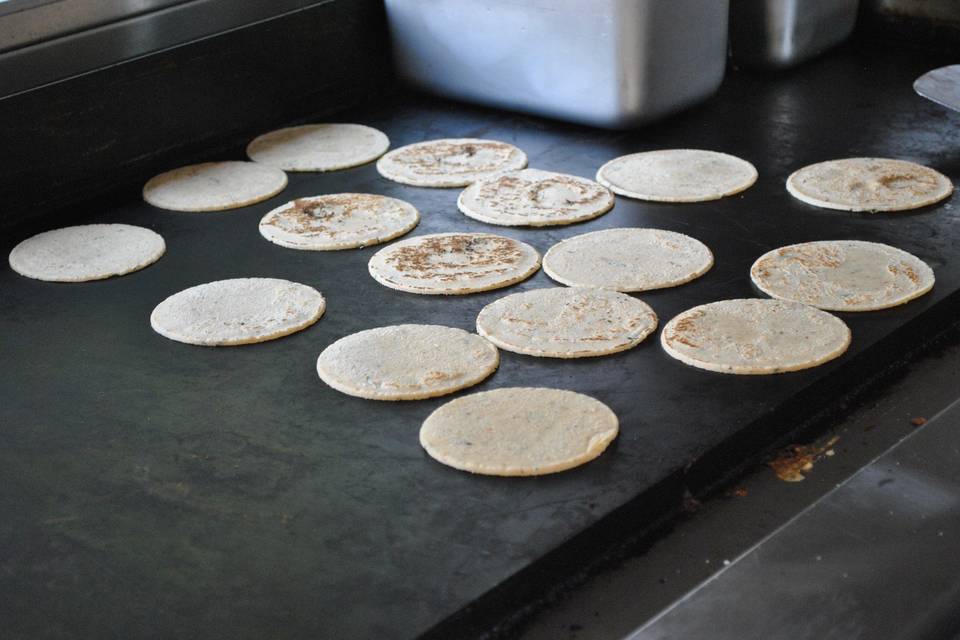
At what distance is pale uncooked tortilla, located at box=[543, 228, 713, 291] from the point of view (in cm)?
227

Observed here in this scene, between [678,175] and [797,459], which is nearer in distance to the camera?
[797,459]

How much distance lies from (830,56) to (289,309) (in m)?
2.28

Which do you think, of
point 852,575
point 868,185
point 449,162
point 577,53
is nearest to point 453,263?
point 449,162

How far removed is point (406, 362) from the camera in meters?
2.01

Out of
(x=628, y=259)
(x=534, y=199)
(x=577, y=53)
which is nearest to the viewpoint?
(x=628, y=259)

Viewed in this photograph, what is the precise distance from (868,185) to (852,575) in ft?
5.06

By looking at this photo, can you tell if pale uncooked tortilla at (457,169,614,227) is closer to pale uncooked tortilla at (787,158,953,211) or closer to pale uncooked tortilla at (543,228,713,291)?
pale uncooked tortilla at (543,228,713,291)

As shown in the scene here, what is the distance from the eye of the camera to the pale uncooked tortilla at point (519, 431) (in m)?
1.71

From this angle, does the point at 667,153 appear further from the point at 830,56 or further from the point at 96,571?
the point at 96,571

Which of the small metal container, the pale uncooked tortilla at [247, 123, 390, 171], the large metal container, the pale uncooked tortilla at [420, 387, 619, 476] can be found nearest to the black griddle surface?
the pale uncooked tortilla at [420, 387, 619, 476]

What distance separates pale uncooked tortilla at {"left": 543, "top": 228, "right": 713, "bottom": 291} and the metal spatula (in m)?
0.99

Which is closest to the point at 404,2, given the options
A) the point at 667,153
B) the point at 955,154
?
the point at 667,153

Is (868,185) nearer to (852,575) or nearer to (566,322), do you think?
(566,322)

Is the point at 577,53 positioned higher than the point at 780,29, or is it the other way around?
the point at 577,53
